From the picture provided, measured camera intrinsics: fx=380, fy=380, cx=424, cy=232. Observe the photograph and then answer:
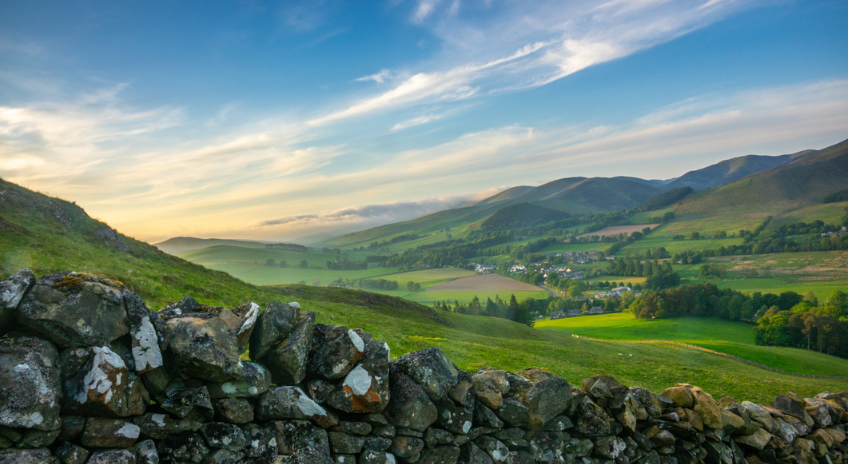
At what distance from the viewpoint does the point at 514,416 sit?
565 centimetres

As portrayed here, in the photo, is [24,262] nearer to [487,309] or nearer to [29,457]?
[29,457]

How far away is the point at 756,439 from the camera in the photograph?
7.59 metres

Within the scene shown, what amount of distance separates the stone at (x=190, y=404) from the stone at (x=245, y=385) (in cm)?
12

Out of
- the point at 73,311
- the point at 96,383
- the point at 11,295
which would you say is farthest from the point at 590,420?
the point at 11,295

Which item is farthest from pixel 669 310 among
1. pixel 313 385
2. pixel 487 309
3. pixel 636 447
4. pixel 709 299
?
pixel 313 385

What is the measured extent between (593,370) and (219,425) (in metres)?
18.4

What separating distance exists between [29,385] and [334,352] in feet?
8.80

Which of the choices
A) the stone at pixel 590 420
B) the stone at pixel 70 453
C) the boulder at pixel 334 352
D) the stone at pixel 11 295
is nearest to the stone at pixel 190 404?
the stone at pixel 70 453

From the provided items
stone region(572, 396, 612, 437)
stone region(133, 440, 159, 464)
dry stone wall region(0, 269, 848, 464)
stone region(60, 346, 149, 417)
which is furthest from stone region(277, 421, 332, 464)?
stone region(572, 396, 612, 437)

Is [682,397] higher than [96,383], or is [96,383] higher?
[96,383]

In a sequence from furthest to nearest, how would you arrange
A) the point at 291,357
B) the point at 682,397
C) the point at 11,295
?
the point at 682,397, the point at 291,357, the point at 11,295

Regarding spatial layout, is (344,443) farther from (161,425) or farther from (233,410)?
(161,425)

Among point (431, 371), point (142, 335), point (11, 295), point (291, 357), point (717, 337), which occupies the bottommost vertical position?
point (717, 337)

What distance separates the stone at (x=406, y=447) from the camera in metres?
4.84
